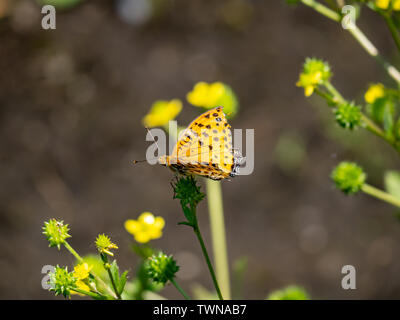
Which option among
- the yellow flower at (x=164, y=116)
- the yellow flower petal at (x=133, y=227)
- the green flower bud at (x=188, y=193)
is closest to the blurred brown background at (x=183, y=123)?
the yellow flower at (x=164, y=116)

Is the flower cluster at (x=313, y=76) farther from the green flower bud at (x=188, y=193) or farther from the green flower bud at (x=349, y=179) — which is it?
the green flower bud at (x=188, y=193)

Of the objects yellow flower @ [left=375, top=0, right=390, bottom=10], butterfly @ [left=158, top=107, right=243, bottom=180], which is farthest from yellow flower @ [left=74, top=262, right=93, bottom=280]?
yellow flower @ [left=375, top=0, right=390, bottom=10]

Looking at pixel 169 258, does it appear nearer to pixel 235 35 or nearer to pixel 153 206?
pixel 153 206

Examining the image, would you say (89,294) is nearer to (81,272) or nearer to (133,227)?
(81,272)

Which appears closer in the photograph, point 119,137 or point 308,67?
point 308,67
